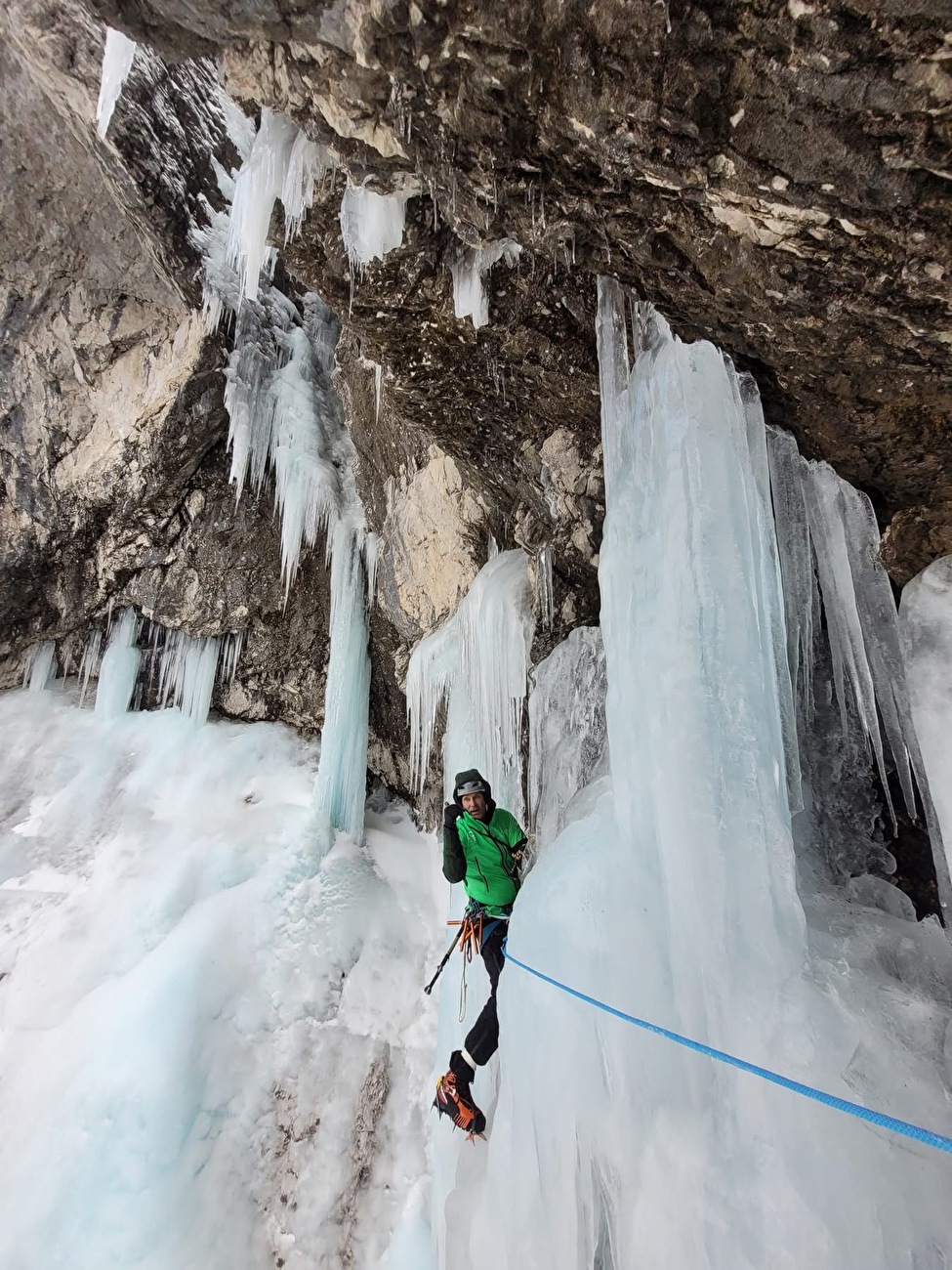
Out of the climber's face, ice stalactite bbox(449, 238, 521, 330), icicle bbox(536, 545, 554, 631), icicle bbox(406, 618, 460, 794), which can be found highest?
ice stalactite bbox(449, 238, 521, 330)

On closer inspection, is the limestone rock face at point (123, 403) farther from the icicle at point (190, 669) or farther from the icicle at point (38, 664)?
the icicle at point (190, 669)

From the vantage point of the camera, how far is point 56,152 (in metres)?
6.12

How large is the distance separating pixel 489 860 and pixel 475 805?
0.99 ft

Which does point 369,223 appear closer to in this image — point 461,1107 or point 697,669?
point 697,669

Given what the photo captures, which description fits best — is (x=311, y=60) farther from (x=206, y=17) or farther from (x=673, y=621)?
(x=673, y=621)

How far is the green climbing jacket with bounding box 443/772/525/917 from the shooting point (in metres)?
3.60

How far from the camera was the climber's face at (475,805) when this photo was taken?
11.8 feet

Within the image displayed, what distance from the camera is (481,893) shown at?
11.9ft

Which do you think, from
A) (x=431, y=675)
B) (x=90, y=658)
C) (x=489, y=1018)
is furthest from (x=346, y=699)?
(x=489, y=1018)

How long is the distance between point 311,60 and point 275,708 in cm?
795

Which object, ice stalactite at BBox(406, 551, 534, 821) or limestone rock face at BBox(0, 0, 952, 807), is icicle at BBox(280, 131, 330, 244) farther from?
ice stalactite at BBox(406, 551, 534, 821)

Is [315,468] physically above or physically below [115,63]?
above

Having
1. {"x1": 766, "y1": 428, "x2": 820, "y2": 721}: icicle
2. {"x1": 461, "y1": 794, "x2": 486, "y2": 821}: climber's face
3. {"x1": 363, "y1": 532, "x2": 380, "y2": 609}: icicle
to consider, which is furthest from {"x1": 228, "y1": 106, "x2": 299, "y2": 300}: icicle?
{"x1": 363, "y1": 532, "x2": 380, "y2": 609}: icicle

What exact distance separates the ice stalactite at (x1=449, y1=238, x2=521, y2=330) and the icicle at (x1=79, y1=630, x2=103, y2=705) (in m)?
7.69
